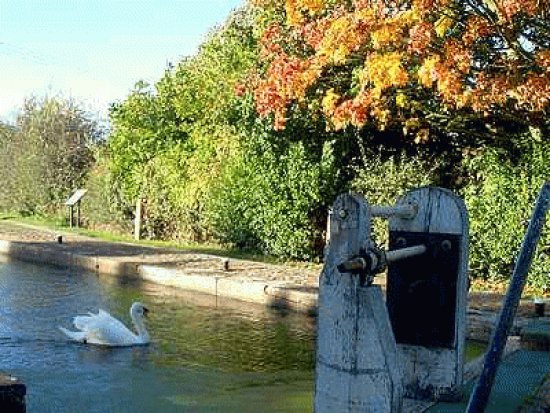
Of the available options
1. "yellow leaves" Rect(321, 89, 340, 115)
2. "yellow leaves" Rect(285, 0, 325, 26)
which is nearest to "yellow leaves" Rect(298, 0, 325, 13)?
"yellow leaves" Rect(285, 0, 325, 26)

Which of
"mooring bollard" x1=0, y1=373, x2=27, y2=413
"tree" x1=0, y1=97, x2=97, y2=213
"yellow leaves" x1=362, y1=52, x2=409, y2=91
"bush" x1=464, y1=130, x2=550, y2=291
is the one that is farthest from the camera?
"tree" x1=0, y1=97, x2=97, y2=213

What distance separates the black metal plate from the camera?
3.67 meters

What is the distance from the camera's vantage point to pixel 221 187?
20578 mm

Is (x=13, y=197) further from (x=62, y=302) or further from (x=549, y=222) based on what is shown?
(x=549, y=222)

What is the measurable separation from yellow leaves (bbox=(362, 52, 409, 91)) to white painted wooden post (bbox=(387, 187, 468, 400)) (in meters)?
9.15

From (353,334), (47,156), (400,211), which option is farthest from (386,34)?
(47,156)

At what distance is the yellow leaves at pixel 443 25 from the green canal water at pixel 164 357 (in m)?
4.43

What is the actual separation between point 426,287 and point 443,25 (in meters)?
9.17

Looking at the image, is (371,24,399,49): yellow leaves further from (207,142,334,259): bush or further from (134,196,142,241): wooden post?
(134,196,142,241): wooden post

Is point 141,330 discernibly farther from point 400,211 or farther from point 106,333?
point 400,211

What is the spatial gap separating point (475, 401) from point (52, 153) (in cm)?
2923

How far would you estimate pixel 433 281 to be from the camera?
12.2 ft

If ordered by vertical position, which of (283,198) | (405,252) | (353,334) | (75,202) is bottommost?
(353,334)

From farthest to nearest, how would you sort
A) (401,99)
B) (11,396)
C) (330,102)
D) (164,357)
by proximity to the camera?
(330,102), (401,99), (164,357), (11,396)
